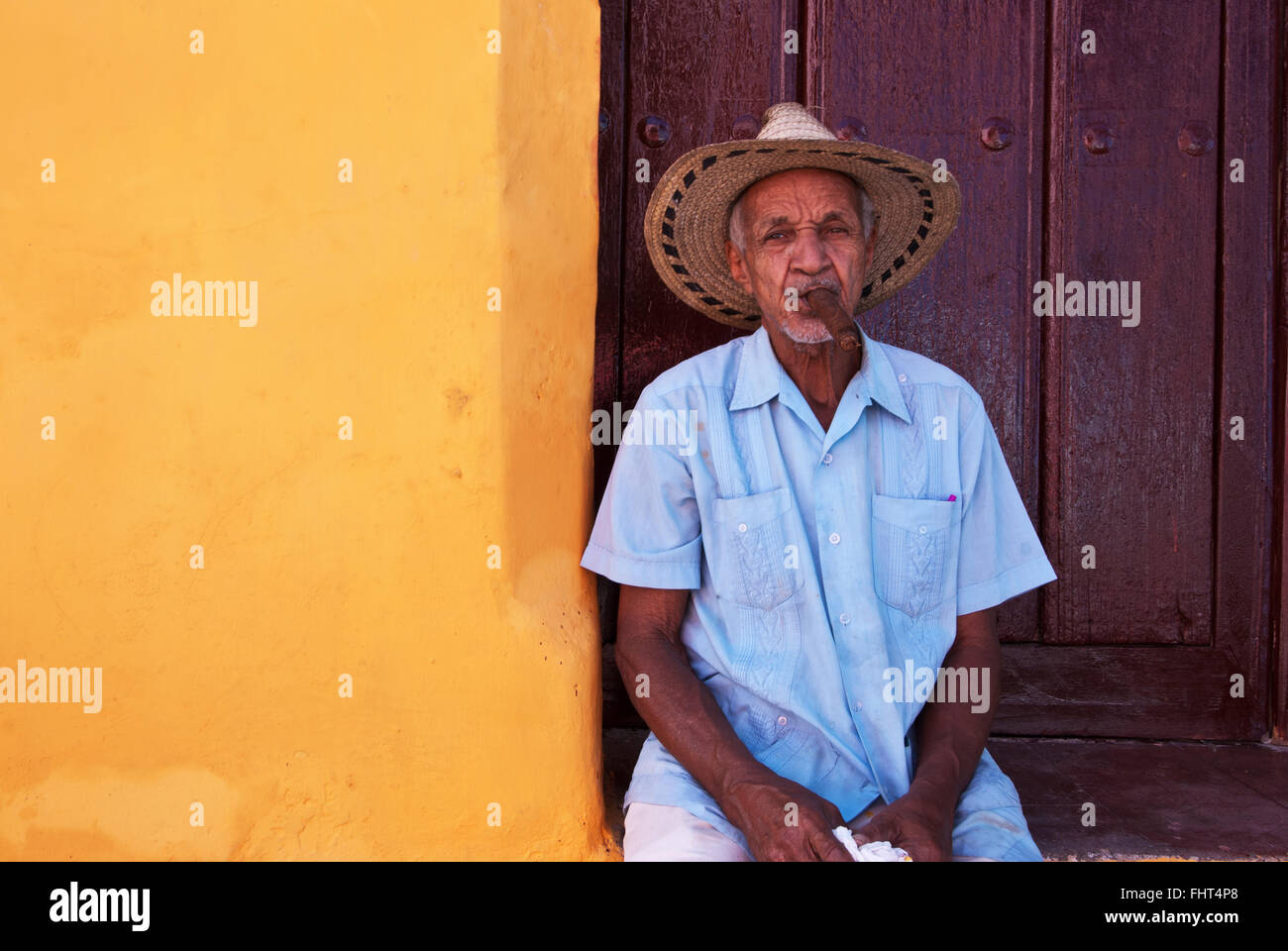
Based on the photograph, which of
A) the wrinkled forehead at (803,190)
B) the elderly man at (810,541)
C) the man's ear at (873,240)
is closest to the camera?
the elderly man at (810,541)

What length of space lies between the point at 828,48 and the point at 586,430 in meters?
0.98

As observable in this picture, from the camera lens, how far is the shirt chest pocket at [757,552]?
1.61m

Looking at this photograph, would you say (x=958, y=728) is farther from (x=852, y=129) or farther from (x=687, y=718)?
(x=852, y=129)

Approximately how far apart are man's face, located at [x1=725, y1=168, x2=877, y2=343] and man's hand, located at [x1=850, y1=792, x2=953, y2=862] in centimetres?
75

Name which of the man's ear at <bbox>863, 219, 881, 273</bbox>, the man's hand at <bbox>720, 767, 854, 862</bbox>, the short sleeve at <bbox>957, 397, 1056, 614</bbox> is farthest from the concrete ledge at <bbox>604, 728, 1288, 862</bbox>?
the man's ear at <bbox>863, 219, 881, 273</bbox>

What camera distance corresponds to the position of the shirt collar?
1675mm

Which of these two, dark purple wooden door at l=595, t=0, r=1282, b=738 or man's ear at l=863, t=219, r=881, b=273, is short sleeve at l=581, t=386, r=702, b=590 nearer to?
dark purple wooden door at l=595, t=0, r=1282, b=738

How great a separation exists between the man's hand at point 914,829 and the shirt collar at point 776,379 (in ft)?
2.07

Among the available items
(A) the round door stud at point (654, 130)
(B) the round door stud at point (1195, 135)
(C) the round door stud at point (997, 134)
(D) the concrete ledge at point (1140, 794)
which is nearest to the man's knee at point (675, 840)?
(D) the concrete ledge at point (1140, 794)

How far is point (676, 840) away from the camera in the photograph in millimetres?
Result: 1414

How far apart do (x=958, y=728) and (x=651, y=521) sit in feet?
1.97

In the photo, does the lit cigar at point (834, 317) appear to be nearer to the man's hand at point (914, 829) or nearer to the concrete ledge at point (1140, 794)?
the man's hand at point (914, 829)

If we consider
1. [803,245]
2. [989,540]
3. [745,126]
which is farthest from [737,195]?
[989,540]
